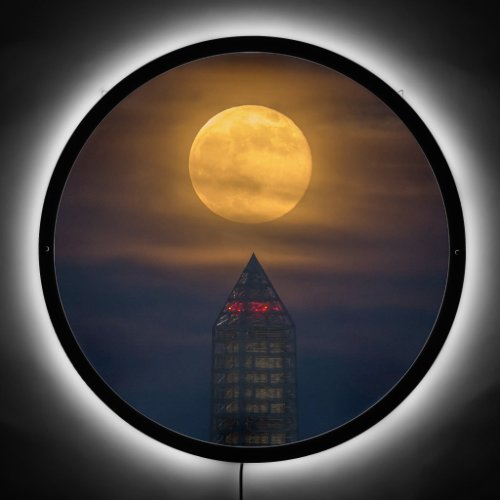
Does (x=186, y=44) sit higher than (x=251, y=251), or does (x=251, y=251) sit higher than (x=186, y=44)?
(x=186, y=44)

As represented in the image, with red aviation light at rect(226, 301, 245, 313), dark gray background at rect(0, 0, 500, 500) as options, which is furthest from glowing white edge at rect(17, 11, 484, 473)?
red aviation light at rect(226, 301, 245, 313)

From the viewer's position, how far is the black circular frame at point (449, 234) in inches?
32.6

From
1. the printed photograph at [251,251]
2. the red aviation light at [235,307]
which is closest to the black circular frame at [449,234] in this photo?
the printed photograph at [251,251]

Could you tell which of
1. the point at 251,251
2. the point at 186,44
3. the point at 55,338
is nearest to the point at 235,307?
the point at 251,251

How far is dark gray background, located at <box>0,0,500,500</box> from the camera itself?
0.84 metres

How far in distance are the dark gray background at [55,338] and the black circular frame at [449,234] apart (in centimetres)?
2

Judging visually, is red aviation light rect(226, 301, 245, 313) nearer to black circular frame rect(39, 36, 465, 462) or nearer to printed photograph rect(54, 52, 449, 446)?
printed photograph rect(54, 52, 449, 446)

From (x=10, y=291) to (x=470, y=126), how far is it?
2.57ft

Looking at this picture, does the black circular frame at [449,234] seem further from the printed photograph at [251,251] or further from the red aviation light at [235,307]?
the red aviation light at [235,307]

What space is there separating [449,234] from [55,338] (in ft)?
2.10

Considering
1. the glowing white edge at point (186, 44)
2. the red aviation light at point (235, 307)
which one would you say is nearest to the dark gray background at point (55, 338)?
the glowing white edge at point (186, 44)

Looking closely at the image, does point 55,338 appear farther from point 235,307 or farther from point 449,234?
point 449,234

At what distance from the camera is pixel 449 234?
0.87m

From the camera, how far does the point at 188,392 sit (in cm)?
83
